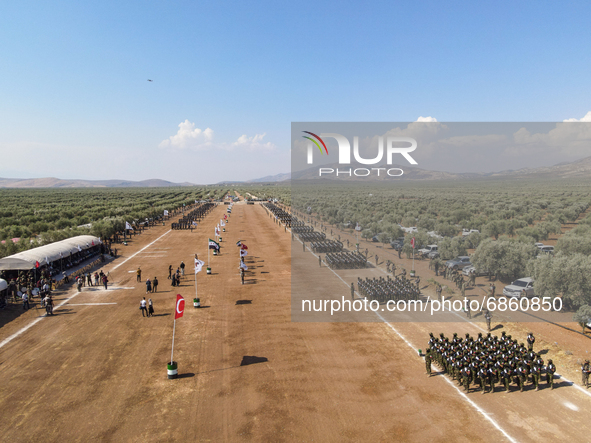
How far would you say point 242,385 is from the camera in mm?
14359

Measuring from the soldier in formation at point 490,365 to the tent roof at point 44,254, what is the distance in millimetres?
29852

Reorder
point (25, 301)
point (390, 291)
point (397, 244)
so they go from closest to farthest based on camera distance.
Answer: point (25, 301), point (390, 291), point (397, 244)

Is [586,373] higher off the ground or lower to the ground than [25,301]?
lower

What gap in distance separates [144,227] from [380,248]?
4579 centimetres

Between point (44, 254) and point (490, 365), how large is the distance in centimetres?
3366

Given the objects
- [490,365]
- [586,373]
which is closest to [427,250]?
[586,373]

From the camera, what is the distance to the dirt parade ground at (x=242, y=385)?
38.5 ft

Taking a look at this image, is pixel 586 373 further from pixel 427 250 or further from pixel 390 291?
pixel 427 250

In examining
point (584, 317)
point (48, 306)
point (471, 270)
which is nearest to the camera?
point (584, 317)

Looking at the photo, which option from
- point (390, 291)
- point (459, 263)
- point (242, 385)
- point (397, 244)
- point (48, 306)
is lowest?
point (242, 385)

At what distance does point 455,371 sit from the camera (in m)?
14.8

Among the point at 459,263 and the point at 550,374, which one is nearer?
the point at 550,374

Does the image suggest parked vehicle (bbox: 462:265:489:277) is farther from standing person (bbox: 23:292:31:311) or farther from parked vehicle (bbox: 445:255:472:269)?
standing person (bbox: 23:292:31:311)

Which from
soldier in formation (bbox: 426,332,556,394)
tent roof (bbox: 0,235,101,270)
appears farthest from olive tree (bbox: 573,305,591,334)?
tent roof (bbox: 0,235,101,270)
